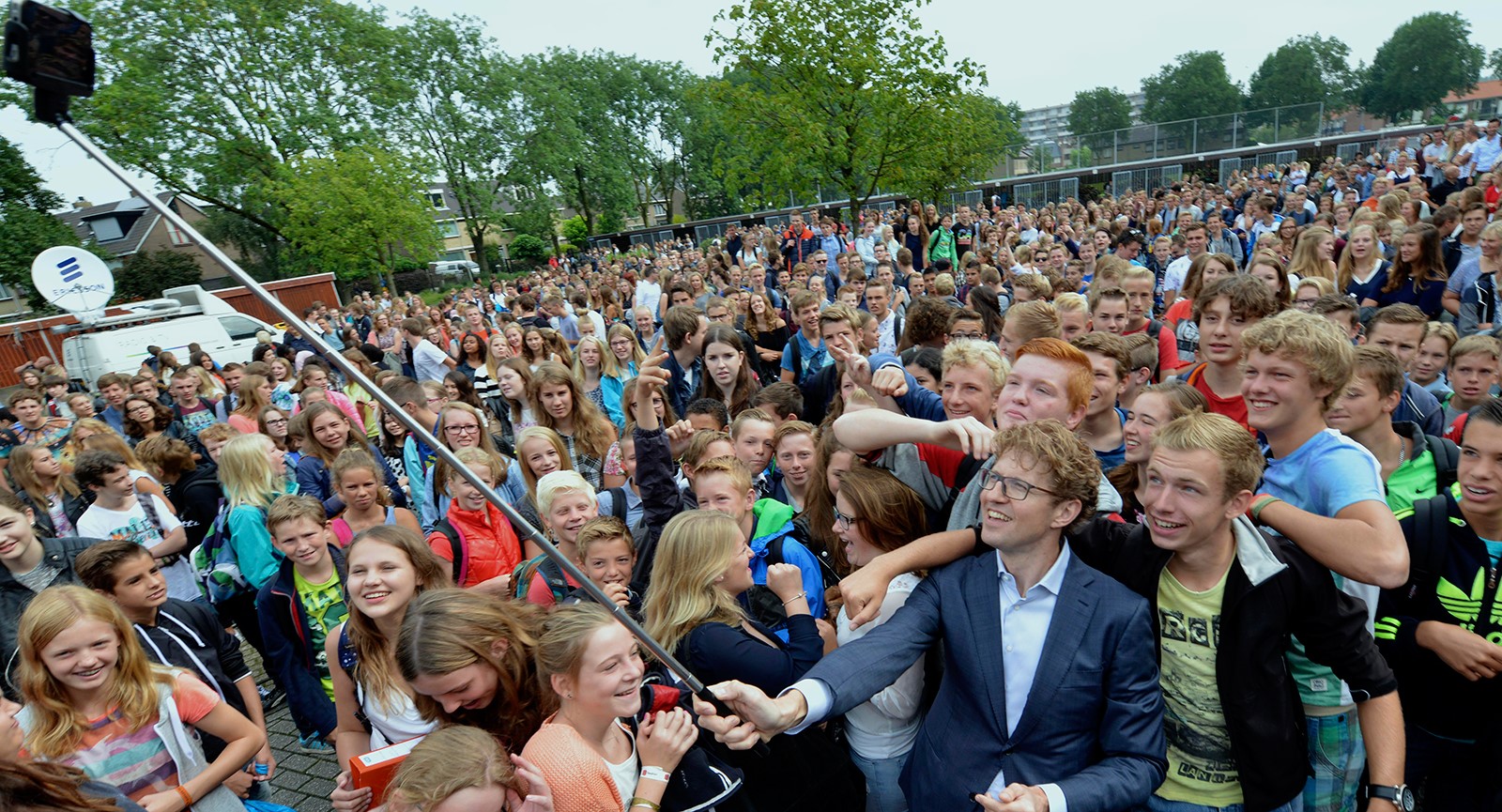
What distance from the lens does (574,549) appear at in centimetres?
399

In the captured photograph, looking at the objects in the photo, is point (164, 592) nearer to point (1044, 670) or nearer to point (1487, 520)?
point (1044, 670)

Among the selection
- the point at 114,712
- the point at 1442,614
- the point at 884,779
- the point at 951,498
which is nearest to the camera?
the point at 1442,614

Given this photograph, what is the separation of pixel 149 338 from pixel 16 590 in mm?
15077

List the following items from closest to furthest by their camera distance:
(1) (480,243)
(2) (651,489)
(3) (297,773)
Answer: (2) (651,489) < (3) (297,773) < (1) (480,243)

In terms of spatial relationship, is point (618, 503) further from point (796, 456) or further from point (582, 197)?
point (582, 197)

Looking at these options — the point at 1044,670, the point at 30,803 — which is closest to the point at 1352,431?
the point at 1044,670

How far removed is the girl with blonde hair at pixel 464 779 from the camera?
6.70 ft

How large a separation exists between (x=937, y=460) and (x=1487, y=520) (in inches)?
65.9

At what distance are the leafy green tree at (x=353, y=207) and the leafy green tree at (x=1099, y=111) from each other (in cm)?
9600

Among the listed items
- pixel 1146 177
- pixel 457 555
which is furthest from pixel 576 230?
pixel 457 555

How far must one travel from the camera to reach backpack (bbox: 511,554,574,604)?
3646 mm

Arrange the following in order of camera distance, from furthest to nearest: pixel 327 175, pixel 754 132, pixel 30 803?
pixel 327 175 → pixel 754 132 → pixel 30 803

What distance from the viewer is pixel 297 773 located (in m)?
4.99

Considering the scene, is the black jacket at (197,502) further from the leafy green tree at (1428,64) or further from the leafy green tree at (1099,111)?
the leafy green tree at (1099,111)
